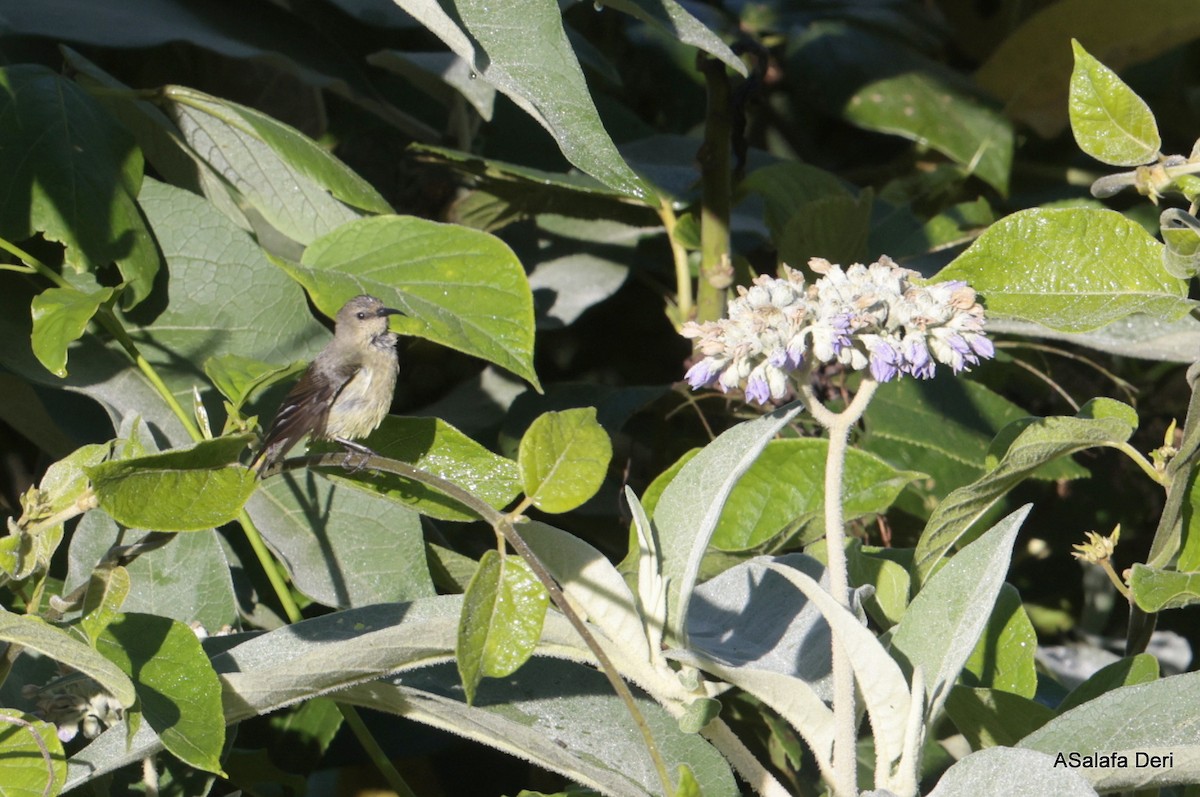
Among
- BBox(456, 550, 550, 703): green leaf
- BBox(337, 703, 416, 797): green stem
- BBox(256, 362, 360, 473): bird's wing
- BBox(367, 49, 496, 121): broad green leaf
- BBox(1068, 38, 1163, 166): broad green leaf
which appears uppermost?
BBox(1068, 38, 1163, 166): broad green leaf

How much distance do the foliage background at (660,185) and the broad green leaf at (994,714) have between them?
0.69 feet

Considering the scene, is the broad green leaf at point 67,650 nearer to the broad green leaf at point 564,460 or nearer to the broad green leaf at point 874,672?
the broad green leaf at point 564,460

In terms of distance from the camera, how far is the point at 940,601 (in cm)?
90

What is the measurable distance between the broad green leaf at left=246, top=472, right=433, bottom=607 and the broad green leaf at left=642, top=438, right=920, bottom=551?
0.22 meters

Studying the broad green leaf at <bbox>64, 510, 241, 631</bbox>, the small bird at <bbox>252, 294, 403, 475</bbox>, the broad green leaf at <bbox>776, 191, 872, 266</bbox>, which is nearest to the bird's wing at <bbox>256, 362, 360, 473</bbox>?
the small bird at <bbox>252, 294, 403, 475</bbox>

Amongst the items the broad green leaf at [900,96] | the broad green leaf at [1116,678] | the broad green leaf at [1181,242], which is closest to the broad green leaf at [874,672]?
the broad green leaf at [1116,678]

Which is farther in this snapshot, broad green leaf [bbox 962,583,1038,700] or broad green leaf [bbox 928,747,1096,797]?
broad green leaf [bbox 962,583,1038,700]

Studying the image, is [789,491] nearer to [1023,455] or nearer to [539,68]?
[1023,455]

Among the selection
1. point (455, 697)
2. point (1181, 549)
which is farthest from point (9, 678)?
point (1181, 549)

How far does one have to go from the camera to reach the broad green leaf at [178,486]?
730 millimetres

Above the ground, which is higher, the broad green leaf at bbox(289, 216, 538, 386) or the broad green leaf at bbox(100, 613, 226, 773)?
the broad green leaf at bbox(289, 216, 538, 386)

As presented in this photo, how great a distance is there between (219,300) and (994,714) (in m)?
0.79

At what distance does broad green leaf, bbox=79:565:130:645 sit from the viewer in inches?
31.7

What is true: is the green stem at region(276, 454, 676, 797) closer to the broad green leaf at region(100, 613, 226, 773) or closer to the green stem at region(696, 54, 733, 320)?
the broad green leaf at region(100, 613, 226, 773)
